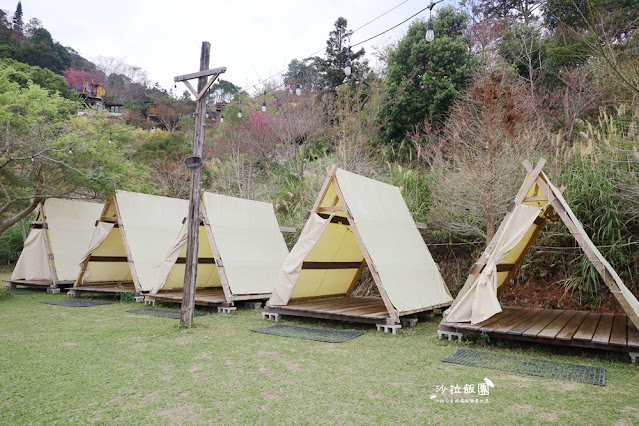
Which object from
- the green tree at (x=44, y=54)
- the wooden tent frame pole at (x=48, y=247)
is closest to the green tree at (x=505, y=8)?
the wooden tent frame pole at (x=48, y=247)

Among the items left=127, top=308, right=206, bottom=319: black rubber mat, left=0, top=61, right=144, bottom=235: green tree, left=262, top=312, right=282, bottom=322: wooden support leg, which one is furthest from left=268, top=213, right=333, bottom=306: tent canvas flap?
left=0, top=61, right=144, bottom=235: green tree

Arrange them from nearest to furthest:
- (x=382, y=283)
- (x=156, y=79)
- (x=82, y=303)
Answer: (x=382, y=283) → (x=82, y=303) → (x=156, y=79)

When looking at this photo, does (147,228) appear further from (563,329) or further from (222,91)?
(222,91)

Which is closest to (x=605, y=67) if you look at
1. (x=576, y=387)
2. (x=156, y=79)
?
(x=576, y=387)

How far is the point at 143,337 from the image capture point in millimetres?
4953

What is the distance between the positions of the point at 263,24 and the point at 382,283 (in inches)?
193

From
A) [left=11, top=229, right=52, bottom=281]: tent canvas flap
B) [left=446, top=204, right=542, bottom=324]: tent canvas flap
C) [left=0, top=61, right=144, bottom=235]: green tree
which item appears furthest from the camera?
[left=11, top=229, right=52, bottom=281]: tent canvas flap

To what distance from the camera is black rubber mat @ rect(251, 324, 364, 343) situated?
501 cm

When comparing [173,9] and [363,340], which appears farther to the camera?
[173,9]

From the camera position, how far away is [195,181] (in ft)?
19.1

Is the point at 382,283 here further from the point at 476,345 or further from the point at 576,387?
the point at 576,387

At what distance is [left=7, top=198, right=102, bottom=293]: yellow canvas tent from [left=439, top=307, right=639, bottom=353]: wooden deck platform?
8582 millimetres

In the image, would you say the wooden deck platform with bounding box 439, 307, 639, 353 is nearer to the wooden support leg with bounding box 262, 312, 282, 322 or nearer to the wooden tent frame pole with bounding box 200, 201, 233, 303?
the wooden support leg with bounding box 262, 312, 282, 322

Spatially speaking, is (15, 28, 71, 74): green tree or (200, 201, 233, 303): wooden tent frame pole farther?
(15, 28, 71, 74): green tree
